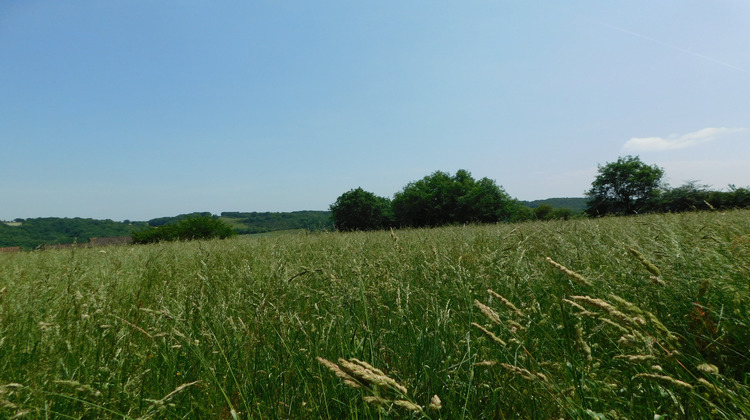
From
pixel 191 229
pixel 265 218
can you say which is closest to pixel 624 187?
pixel 191 229

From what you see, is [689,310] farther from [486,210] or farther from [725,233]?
[486,210]

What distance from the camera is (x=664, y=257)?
2.21 m

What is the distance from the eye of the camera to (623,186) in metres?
48.2

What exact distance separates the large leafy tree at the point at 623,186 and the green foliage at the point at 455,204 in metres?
11.2

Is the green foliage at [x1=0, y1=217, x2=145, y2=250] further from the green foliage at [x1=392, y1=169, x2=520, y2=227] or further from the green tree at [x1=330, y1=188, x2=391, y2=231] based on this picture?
the green foliage at [x1=392, y1=169, x2=520, y2=227]

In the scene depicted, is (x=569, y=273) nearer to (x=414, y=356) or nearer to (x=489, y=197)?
(x=414, y=356)

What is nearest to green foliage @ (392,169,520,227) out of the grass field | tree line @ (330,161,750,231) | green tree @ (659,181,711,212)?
tree line @ (330,161,750,231)

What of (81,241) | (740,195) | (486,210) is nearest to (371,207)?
(486,210)

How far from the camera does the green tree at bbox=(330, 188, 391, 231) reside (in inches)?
2238

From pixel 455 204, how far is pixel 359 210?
18.9 metres

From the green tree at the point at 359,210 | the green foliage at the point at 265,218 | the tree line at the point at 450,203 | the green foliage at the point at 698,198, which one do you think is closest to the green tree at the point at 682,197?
the green foliage at the point at 698,198

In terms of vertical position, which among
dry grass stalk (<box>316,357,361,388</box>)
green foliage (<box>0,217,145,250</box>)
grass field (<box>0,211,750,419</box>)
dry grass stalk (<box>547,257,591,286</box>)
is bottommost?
grass field (<box>0,211,750,419</box>)

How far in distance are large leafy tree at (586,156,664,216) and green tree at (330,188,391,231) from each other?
99.9ft

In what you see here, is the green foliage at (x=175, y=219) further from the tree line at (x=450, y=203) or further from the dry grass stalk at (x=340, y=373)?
the dry grass stalk at (x=340, y=373)
